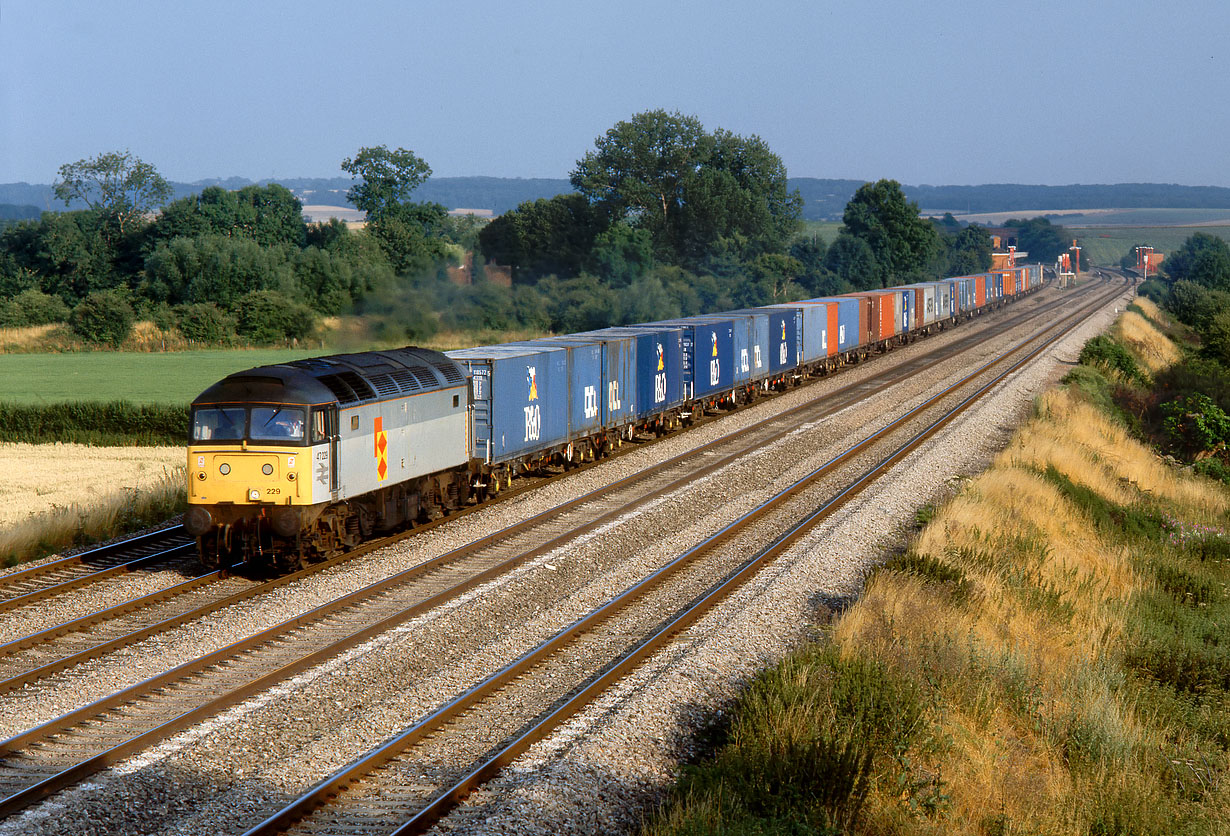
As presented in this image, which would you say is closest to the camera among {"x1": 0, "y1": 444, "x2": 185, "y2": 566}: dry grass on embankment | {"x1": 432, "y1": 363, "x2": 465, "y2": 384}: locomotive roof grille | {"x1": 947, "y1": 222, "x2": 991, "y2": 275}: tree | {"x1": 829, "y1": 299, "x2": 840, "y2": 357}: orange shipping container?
{"x1": 0, "y1": 444, "x2": 185, "y2": 566}: dry grass on embankment

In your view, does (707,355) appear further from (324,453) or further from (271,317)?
(271,317)

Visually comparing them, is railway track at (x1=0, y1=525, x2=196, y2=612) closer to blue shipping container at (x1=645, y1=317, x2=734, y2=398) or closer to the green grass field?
blue shipping container at (x1=645, y1=317, x2=734, y2=398)

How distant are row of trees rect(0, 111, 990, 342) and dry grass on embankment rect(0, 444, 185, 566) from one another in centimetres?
1677

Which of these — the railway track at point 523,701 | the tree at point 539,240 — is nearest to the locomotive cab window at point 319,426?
the railway track at point 523,701

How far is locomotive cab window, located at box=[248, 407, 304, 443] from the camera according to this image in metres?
17.9

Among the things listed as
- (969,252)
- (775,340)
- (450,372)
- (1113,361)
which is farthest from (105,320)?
(969,252)

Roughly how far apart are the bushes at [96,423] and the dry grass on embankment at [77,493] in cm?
131

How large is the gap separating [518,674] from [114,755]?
4.48 metres

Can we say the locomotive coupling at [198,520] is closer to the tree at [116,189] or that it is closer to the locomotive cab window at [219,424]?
the locomotive cab window at [219,424]

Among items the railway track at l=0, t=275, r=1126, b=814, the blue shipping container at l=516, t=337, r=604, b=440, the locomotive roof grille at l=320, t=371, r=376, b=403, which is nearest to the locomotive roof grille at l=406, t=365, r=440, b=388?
the locomotive roof grille at l=320, t=371, r=376, b=403

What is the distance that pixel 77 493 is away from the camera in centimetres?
2833

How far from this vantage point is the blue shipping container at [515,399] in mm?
24016

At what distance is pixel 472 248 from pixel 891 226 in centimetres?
4424

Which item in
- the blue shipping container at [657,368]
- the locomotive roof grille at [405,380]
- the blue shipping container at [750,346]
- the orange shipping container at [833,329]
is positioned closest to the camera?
the locomotive roof grille at [405,380]
